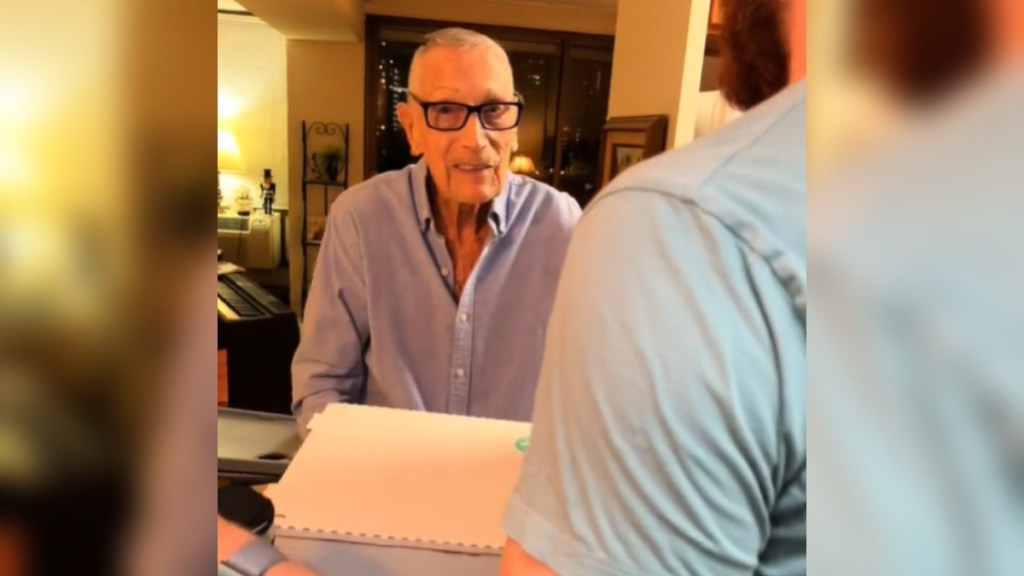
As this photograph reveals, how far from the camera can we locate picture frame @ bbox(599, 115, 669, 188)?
14.9 inches

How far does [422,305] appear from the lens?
519 millimetres

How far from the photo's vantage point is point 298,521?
413 millimetres

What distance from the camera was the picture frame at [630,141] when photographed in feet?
1.24

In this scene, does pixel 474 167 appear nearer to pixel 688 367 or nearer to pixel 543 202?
pixel 543 202

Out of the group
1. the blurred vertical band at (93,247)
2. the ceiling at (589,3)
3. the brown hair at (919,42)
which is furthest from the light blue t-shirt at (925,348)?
the ceiling at (589,3)

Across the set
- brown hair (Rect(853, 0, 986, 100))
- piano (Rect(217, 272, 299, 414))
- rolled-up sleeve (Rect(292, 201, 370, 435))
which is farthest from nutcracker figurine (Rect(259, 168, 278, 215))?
brown hair (Rect(853, 0, 986, 100))

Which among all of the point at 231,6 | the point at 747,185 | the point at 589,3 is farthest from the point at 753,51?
the point at 589,3

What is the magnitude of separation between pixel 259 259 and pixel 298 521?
164 mm

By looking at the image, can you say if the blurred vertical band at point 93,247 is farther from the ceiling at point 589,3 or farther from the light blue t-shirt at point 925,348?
the ceiling at point 589,3

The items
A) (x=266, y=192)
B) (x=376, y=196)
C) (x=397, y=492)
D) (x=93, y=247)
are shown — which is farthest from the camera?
(x=376, y=196)

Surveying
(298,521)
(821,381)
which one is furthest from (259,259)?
(821,381)

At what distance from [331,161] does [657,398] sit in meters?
0.36

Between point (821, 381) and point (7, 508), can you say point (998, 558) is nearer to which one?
point (821, 381)

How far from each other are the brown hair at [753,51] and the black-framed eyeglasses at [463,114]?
0.17 metres
